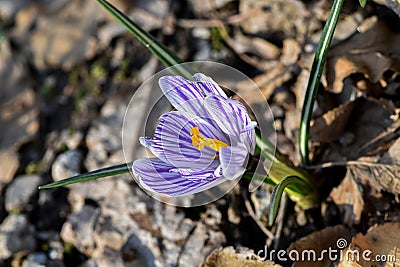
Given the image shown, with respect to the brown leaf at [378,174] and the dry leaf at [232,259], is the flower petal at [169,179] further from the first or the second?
the brown leaf at [378,174]

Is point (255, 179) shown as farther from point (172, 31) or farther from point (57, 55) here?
point (57, 55)

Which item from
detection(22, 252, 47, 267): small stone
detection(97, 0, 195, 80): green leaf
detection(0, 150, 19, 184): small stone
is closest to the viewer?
detection(97, 0, 195, 80): green leaf

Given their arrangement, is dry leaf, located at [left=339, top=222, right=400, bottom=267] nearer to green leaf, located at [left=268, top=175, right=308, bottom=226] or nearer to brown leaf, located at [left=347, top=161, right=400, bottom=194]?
brown leaf, located at [left=347, top=161, right=400, bottom=194]

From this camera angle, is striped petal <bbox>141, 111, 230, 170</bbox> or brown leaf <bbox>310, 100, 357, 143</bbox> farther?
brown leaf <bbox>310, 100, 357, 143</bbox>

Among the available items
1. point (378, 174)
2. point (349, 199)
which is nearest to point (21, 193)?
point (349, 199)

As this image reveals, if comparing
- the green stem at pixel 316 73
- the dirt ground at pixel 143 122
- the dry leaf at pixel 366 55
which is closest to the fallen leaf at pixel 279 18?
the dirt ground at pixel 143 122

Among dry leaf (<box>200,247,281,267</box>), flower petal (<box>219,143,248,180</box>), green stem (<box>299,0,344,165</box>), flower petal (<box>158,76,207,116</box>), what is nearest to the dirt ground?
dry leaf (<box>200,247,281,267</box>)

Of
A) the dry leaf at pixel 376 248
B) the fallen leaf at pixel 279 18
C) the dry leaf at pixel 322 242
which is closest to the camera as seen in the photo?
the dry leaf at pixel 376 248
